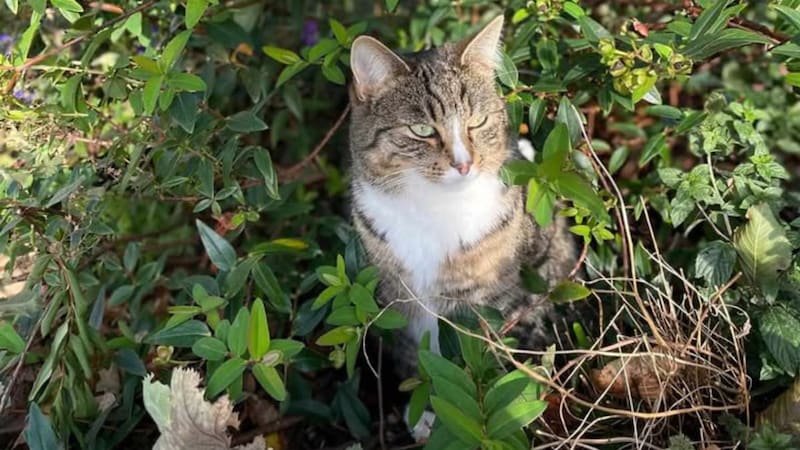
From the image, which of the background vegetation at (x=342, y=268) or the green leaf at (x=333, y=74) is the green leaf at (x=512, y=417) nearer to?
the background vegetation at (x=342, y=268)

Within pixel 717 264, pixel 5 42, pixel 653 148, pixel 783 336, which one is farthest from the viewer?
pixel 5 42

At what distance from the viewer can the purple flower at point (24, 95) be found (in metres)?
2.05

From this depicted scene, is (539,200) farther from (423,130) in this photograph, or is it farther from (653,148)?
(653,148)

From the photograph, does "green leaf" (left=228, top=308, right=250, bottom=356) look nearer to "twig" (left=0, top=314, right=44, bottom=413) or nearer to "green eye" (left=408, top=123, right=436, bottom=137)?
"twig" (left=0, top=314, right=44, bottom=413)

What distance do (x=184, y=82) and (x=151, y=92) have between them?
77 millimetres

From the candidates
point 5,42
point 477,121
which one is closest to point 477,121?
point 477,121

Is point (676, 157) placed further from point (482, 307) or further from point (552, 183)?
point (552, 183)

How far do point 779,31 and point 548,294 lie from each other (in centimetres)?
86

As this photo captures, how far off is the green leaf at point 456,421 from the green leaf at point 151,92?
91 cm

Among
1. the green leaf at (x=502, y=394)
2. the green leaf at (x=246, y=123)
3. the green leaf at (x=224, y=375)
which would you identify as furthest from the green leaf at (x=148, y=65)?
the green leaf at (x=502, y=394)

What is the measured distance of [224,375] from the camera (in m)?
1.71

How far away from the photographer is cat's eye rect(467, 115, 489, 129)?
196cm

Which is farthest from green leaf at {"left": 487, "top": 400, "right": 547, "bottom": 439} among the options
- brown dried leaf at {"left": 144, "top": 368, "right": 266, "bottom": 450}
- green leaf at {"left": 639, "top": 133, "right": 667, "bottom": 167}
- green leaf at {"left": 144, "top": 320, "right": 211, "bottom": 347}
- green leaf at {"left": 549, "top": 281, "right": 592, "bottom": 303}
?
green leaf at {"left": 639, "top": 133, "right": 667, "bottom": 167}

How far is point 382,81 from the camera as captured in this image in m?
2.04
